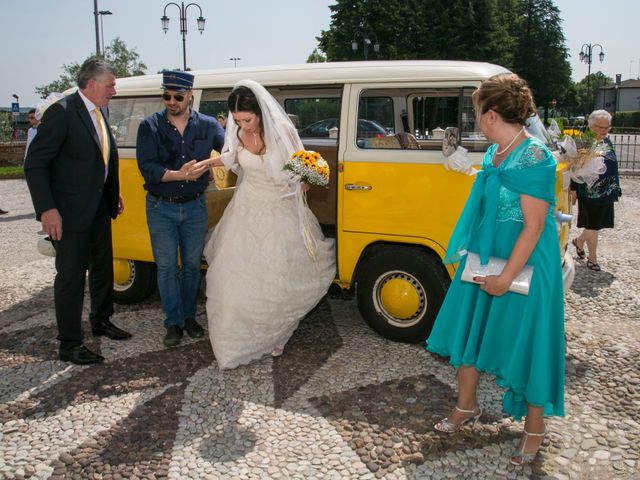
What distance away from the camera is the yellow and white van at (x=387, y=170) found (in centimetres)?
420

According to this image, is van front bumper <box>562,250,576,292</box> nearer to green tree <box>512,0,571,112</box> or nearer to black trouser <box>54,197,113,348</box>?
black trouser <box>54,197,113,348</box>

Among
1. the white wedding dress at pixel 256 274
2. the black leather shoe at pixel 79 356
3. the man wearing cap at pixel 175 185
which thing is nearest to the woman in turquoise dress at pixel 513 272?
the white wedding dress at pixel 256 274

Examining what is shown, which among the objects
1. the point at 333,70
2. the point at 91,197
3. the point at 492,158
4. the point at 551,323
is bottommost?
the point at 551,323

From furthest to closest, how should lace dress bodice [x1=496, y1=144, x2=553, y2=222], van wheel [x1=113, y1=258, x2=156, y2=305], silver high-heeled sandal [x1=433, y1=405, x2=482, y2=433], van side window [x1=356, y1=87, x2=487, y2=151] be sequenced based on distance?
1. van wheel [x1=113, y1=258, x2=156, y2=305]
2. van side window [x1=356, y1=87, x2=487, y2=151]
3. silver high-heeled sandal [x1=433, y1=405, x2=482, y2=433]
4. lace dress bodice [x1=496, y1=144, x2=553, y2=222]

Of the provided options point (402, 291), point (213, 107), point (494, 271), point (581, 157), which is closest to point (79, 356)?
point (213, 107)

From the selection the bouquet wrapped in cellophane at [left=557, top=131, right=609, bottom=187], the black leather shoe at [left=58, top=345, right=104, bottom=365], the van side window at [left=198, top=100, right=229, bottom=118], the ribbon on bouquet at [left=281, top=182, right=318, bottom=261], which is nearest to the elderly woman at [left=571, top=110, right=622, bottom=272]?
the bouquet wrapped in cellophane at [left=557, top=131, right=609, bottom=187]

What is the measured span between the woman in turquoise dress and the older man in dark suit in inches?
109

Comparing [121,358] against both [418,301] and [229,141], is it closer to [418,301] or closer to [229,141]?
[229,141]

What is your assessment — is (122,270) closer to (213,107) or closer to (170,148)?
(170,148)

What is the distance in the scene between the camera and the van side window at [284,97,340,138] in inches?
205

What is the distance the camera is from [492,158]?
293cm

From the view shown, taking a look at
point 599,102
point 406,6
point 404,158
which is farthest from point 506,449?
point 599,102

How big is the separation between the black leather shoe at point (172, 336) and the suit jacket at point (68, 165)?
42.6 inches

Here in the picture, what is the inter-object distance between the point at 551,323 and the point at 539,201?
2.07 ft
